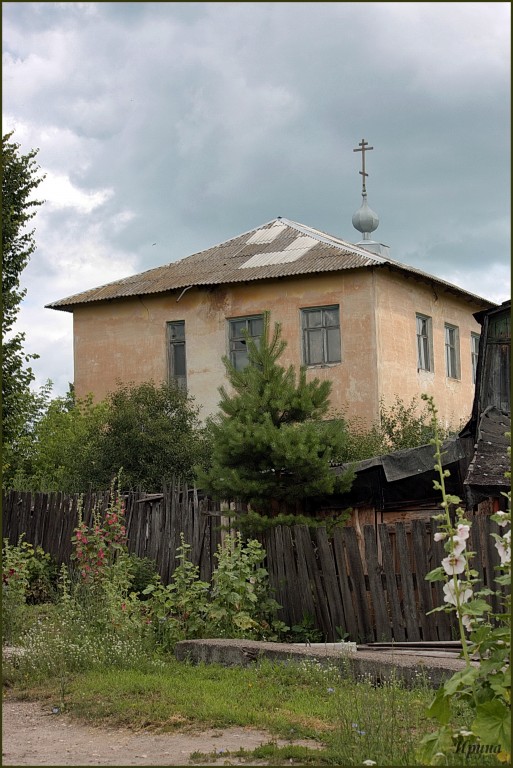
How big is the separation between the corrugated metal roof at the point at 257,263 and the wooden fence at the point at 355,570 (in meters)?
12.2

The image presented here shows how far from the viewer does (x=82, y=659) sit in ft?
30.7

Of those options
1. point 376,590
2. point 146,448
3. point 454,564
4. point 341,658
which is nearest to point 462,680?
point 454,564

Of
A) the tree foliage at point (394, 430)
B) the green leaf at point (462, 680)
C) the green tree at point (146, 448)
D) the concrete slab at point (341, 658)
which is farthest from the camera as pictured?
the tree foliage at point (394, 430)

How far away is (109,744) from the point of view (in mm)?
6789

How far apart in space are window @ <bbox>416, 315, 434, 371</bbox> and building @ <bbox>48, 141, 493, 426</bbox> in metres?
0.04

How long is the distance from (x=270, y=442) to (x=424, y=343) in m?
16.0

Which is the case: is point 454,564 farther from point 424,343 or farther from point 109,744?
point 424,343

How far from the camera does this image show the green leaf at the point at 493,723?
4.73 metres

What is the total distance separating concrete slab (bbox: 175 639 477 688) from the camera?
8117mm

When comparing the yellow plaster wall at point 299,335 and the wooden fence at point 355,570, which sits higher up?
the yellow plaster wall at point 299,335

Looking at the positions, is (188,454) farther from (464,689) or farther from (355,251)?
(464,689)

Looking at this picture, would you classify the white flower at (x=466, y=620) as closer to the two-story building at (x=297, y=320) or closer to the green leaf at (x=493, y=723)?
the green leaf at (x=493, y=723)

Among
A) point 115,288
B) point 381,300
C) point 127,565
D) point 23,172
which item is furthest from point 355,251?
point 127,565

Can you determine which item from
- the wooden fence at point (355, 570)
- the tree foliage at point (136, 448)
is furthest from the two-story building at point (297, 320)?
the wooden fence at point (355, 570)
